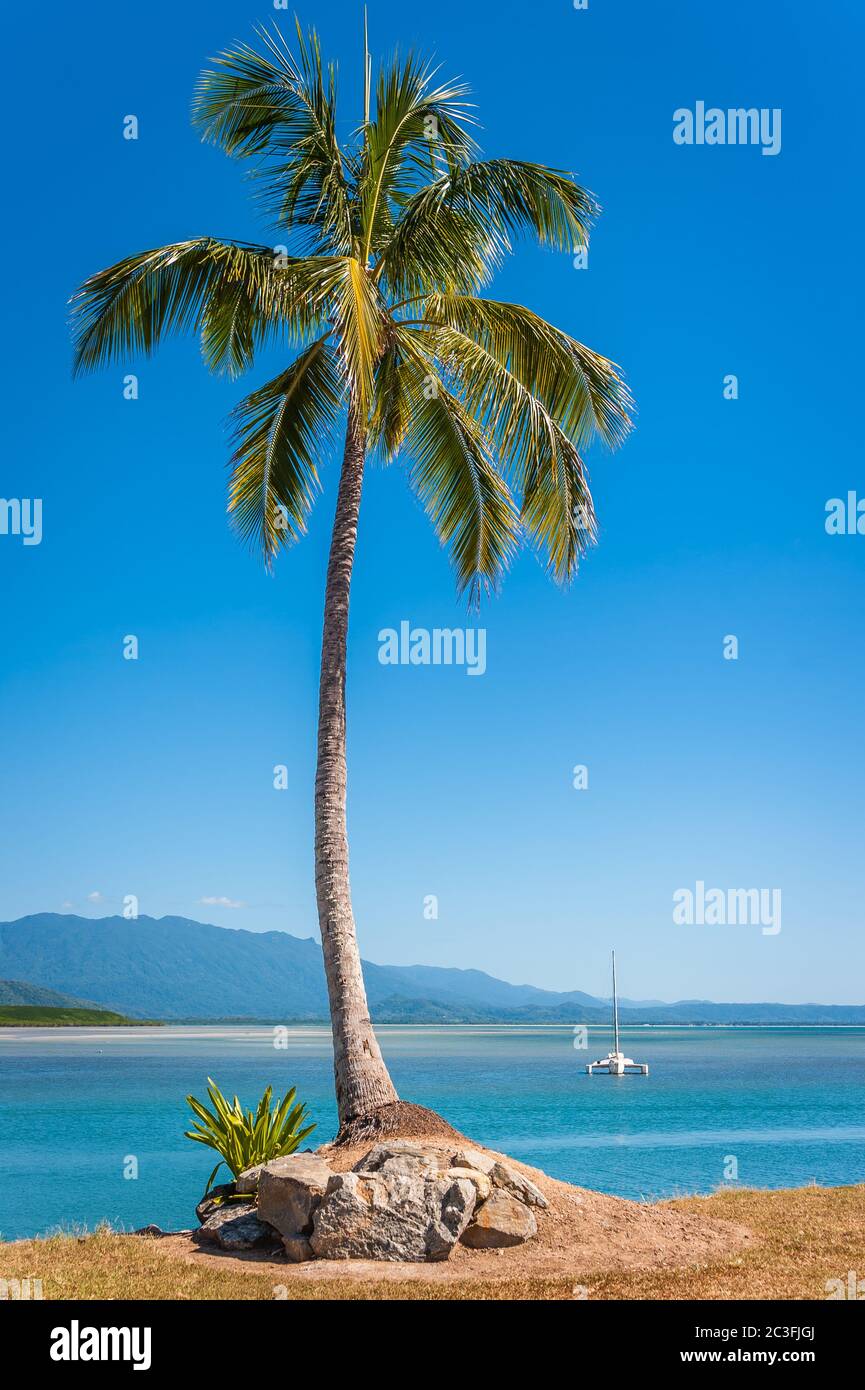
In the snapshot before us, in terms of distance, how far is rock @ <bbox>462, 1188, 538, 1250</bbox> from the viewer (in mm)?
9797

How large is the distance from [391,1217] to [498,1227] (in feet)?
3.29

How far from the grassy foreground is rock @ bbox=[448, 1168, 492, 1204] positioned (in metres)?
1.36

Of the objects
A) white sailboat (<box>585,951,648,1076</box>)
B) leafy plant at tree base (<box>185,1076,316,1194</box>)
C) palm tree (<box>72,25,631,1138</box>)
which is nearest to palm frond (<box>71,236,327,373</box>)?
palm tree (<box>72,25,631,1138</box>)

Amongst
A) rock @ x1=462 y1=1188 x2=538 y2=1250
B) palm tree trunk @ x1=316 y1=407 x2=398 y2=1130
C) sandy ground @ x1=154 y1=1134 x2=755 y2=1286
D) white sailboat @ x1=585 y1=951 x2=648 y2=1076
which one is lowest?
white sailboat @ x1=585 y1=951 x2=648 y2=1076

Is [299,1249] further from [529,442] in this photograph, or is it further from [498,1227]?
[529,442]

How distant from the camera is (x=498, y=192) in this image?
1401 centimetres

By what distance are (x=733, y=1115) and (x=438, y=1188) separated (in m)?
44.8

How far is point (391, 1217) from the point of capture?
9.59m

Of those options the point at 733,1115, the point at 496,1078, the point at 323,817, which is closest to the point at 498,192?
the point at 323,817

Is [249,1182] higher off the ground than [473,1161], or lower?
lower

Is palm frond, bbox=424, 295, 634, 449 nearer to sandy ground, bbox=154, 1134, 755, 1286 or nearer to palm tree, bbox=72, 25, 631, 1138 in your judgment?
palm tree, bbox=72, 25, 631, 1138

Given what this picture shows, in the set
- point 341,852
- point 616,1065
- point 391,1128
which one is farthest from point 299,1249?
point 616,1065

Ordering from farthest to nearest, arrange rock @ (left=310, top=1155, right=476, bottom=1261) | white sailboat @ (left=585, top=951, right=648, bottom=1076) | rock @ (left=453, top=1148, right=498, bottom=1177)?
white sailboat @ (left=585, top=951, right=648, bottom=1076) < rock @ (left=453, top=1148, right=498, bottom=1177) < rock @ (left=310, top=1155, right=476, bottom=1261)
